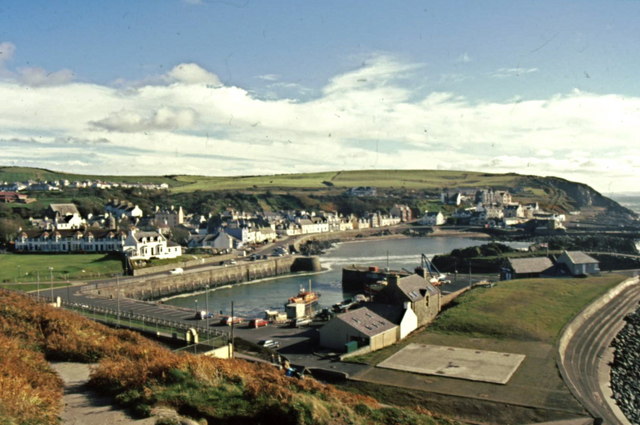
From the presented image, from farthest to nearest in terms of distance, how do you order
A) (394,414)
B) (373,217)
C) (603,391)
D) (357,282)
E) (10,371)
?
1. (373,217)
2. (357,282)
3. (603,391)
4. (394,414)
5. (10,371)

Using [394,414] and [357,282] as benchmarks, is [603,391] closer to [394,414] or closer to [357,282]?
[394,414]

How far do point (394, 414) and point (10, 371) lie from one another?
9878 millimetres

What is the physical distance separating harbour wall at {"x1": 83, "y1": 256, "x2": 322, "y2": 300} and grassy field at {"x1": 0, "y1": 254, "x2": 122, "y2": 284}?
5.77 metres

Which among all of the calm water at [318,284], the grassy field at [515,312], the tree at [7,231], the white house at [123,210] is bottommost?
the calm water at [318,284]

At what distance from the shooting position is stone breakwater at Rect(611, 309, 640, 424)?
25172 millimetres

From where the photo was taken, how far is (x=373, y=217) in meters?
153

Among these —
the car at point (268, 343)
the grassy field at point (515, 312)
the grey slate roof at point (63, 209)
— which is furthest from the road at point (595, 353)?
the grey slate roof at point (63, 209)

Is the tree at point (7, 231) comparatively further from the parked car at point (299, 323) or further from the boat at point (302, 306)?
the parked car at point (299, 323)

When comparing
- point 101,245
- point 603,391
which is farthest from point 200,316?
point 101,245

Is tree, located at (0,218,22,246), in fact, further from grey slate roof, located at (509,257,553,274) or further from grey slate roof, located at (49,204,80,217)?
grey slate roof, located at (509,257,553,274)

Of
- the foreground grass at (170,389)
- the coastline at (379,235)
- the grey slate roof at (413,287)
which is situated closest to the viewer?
the foreground grass at (170,389)

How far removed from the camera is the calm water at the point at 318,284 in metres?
53.3

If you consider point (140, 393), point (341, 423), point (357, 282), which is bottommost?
point (357, 282)

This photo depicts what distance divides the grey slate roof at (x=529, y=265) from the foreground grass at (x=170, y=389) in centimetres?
4445
